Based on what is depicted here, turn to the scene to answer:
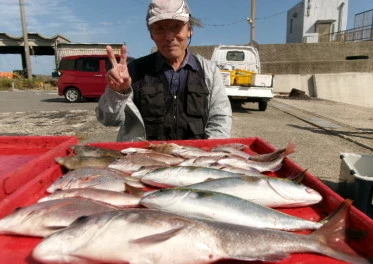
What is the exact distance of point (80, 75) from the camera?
55.6ft

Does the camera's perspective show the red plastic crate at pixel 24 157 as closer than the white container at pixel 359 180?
Yes

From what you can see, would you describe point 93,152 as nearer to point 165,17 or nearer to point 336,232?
point 165,17

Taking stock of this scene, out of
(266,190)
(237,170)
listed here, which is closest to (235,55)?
(237,170)

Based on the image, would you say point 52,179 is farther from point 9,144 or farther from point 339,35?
point 339,35

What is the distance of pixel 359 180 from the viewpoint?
10.4 feet

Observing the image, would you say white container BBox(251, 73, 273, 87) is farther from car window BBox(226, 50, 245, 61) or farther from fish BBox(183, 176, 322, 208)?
fish BBox(183, 176, 322, 208)

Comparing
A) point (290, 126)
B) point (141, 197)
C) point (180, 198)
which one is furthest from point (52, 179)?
point (290, 126)

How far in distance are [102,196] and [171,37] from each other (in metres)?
1.76

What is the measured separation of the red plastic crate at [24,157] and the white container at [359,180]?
2.74 metres

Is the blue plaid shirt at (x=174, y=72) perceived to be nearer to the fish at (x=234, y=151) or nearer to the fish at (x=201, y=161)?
the fish at (x=234, y=151)

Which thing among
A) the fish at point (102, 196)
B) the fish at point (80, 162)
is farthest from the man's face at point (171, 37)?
the fish at point (102, 196)

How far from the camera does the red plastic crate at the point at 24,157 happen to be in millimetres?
1772

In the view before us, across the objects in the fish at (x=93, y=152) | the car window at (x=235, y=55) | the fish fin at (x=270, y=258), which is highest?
the car window at (x=235, y=55)

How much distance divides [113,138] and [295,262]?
24.0ft
